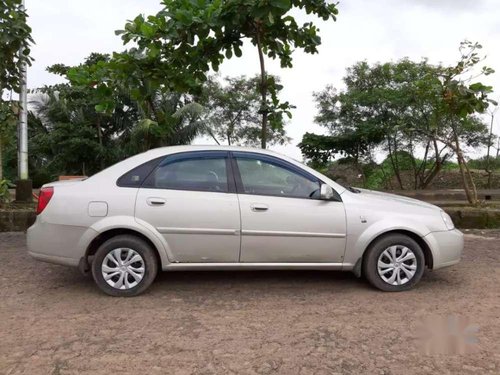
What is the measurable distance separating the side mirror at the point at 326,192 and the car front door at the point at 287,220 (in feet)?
0.17

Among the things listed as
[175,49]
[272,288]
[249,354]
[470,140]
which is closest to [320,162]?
[470,140]

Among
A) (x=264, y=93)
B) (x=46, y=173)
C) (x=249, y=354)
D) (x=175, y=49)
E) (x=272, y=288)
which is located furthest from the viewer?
(x=46, y=173)

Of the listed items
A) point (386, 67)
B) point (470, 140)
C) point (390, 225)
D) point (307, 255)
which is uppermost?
point (386, 67)

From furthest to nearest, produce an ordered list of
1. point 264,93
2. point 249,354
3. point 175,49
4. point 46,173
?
point 46,173 < point 264,93 < point 175,49 < point 249,354

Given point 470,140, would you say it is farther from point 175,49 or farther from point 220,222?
point 220,222

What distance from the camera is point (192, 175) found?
190 inches

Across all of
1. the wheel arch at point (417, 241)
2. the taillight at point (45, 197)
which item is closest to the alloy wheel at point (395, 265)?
the wheel arch at point (417, 241)

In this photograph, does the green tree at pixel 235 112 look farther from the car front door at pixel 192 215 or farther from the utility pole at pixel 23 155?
the car front door at pixel 192 215

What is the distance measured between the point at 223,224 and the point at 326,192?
3.44ft

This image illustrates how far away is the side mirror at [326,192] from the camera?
15.5ft

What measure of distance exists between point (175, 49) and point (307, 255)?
3659 mm

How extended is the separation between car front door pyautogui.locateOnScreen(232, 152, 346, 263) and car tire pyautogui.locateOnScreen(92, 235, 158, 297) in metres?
0.93

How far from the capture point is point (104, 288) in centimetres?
464

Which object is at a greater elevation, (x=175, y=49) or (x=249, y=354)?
(x=175, y=49)
